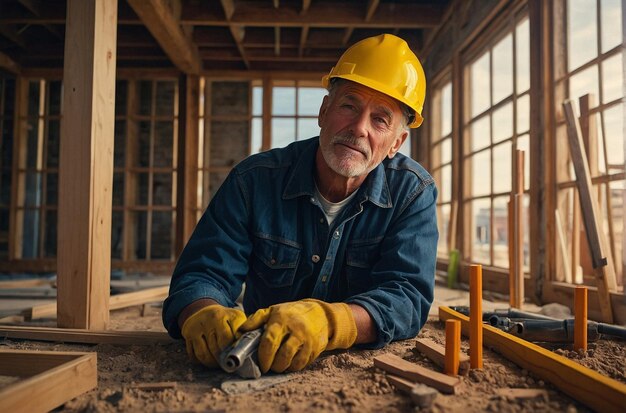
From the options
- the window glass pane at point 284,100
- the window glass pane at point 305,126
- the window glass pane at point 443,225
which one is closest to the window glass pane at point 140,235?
the window glass pane at point 284,100

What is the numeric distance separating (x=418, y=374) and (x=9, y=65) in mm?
7497

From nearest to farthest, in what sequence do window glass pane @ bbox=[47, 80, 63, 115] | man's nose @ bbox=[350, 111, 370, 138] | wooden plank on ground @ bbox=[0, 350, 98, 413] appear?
wooden plank on ground @ bbox=[0, 350, 98, 413] < man's nose @ bbox=[350, 111, 370, 138] < window glass pane @ bbox=[47, 80, 63, 115]

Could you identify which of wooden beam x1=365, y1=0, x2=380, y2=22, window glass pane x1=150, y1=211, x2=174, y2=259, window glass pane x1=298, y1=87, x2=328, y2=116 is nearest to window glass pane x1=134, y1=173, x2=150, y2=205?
window glass pane x1=150, y1=211, x2=174, y2=259

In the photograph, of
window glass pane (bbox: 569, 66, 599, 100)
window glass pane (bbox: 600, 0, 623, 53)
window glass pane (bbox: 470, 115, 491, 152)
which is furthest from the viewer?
window glass pane (bbox: 470, 115, 491, 152)

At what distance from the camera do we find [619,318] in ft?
9.22

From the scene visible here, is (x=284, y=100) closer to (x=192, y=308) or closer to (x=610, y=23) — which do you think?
(x=610, y=23)

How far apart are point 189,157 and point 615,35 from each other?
17.1 feet

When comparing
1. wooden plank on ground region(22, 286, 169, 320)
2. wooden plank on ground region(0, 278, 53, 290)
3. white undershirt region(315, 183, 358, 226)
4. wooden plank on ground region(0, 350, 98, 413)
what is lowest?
wooden plank on ground region(0, 278, 53, 290)

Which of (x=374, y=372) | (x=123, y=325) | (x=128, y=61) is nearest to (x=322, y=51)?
(x=128, y=61)

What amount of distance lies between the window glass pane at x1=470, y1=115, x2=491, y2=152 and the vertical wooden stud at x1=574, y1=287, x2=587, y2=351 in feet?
10.9

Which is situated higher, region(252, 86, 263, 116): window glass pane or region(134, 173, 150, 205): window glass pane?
region(252, 86, 263, 116): window glass pane

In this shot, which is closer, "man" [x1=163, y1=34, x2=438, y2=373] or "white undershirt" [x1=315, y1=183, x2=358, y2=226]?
"man" [x1=163, y1=34, x2=438, y2=373]

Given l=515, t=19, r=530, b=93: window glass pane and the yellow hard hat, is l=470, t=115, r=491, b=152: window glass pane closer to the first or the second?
l=515, t=19, r=530, b=93: window glass pane

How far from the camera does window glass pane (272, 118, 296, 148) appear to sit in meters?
7.20
